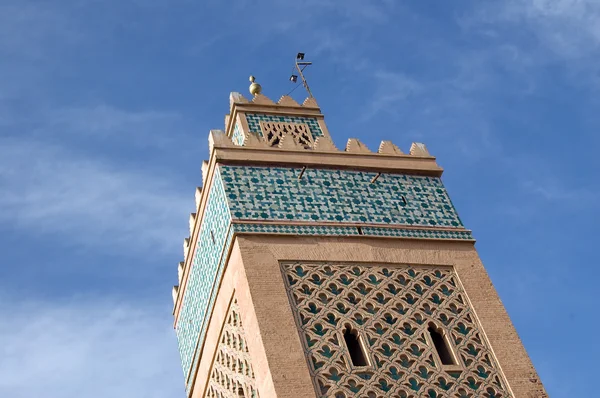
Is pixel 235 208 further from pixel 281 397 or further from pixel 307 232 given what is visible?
pixel 281 397

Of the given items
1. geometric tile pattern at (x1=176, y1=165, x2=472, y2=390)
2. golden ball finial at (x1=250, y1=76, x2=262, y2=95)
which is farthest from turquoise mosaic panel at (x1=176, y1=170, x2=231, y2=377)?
golden ball finial at (x1=250, y1=76, x2=262, y2=95)

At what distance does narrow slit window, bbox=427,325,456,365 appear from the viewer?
29.5ft

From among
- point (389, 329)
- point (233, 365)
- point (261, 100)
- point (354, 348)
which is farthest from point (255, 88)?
point (354, 348)

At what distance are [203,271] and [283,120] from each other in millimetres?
1741

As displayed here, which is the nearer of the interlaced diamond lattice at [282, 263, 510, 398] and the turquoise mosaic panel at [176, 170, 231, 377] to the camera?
the interlaced diamond lattice at [282, 263, 510, 398]

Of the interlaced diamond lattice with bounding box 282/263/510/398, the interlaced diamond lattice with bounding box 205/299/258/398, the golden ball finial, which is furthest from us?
the golden ball finial

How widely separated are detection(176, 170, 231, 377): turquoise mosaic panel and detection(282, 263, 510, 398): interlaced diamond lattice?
0.82m

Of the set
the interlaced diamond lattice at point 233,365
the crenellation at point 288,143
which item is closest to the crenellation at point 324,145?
the crenellation at point 288,143

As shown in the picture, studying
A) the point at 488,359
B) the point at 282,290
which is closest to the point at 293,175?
the point at 282,290

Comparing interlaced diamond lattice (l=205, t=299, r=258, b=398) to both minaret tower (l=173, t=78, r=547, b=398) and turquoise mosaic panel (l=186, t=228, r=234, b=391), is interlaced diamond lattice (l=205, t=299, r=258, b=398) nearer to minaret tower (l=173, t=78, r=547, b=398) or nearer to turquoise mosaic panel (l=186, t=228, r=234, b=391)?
minaret tower (l=173, t=78, r=547, b=398)

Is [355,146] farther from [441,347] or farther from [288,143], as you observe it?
[441,347]

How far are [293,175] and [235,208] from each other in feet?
2.41

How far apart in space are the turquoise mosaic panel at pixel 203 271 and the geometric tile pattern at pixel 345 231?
25 cm

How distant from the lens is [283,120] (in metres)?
11.1
